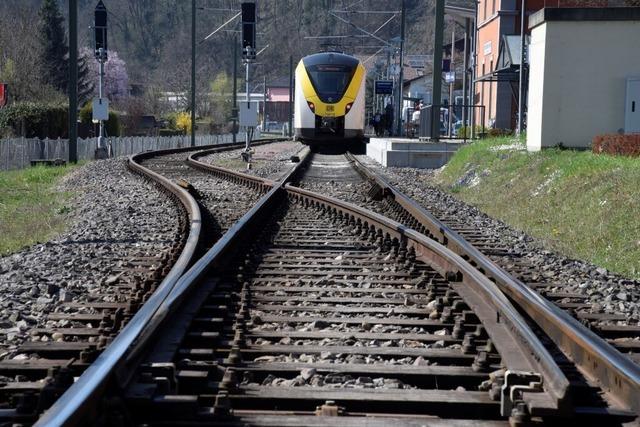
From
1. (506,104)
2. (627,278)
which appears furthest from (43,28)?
(627,278)

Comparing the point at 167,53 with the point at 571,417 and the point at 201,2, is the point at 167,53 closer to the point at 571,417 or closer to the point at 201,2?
the point at 201,2

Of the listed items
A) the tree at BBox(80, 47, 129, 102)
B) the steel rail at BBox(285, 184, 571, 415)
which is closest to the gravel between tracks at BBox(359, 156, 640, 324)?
the steel rail at BBox(285, 184, 571, 415)

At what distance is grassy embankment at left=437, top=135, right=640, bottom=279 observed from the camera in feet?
33.5

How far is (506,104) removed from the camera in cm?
4981

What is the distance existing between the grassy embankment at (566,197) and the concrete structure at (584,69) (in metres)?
1.10

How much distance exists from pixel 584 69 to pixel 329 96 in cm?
1360

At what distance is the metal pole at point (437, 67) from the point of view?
79.9 ft

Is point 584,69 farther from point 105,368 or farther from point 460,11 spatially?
point 460,11

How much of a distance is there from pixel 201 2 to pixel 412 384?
296ft

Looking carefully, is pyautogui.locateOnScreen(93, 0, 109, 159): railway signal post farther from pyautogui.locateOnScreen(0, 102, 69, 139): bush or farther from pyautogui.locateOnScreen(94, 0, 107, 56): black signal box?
pyautogui.locateOnScreen(0, 102, 69, 139): bush

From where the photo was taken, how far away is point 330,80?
31.8m

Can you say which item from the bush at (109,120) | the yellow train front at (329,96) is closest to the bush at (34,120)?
the bush at (109,120)

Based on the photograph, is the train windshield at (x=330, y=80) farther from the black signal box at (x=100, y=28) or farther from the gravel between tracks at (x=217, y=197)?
the gravel between tracks at (x=217, y=197)

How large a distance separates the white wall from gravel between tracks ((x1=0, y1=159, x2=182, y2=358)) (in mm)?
7982
